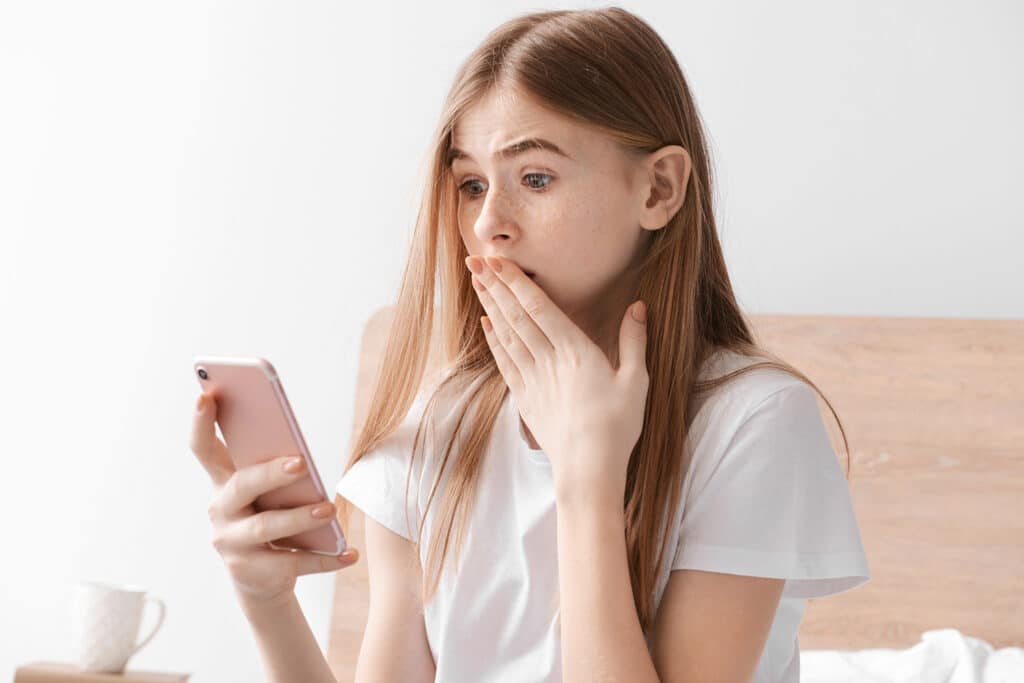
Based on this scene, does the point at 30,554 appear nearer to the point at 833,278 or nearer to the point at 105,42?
the point at 105,42

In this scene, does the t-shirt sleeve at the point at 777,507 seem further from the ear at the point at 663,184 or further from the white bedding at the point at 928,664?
the white bedding at the point at 928,664

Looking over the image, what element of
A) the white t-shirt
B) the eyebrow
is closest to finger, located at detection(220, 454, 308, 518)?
the white t-shirt

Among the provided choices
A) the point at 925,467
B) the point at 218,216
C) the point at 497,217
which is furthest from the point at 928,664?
the point at 218,216

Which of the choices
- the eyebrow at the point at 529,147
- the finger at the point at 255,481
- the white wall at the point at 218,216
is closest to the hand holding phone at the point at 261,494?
the finger at the point at 255,481

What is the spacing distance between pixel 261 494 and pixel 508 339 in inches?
10.3

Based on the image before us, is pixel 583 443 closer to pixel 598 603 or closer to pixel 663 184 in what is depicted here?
pixel 598 603

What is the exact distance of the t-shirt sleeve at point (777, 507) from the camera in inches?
36.6

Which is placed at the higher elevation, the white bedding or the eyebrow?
the eyebrow

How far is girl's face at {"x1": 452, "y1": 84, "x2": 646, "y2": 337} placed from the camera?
0.98 m

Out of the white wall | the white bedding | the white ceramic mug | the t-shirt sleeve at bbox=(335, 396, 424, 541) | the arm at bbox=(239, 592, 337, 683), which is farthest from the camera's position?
the white wall

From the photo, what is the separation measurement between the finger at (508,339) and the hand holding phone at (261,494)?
8.5 inches

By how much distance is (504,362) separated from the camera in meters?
1.05

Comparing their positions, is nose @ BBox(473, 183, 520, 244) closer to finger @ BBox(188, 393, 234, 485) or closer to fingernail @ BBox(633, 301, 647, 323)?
fingernail @ BBox(633, 301, 647, 323)

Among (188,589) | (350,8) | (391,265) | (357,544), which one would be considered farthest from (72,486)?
(350,8)
